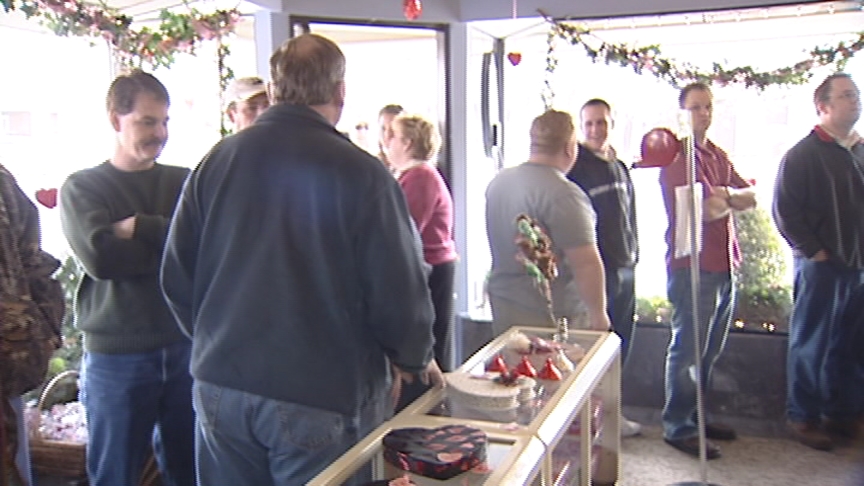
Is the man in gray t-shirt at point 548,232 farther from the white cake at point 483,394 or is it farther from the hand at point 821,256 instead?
the hand at point 821,256

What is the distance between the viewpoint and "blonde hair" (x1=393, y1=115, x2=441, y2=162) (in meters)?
3.24

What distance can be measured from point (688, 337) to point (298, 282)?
2.39 m

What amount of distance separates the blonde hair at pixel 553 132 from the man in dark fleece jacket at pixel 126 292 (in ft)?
3.64

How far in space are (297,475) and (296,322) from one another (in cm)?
31

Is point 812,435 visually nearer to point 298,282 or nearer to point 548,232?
point 548,232

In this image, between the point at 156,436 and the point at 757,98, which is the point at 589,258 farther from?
the point at 757,98

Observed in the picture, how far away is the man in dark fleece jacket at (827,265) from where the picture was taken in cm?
336

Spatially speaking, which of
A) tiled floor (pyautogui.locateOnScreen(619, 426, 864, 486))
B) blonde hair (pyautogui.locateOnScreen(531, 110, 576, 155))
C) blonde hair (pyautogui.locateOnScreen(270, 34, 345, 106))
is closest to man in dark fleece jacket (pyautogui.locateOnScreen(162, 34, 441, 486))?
blonde hair (pyautogui.locateOnScreen(270, 34, 345, 106))

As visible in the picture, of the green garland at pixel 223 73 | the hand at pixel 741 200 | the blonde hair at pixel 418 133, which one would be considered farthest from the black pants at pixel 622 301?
the green garland at pixel 223 73

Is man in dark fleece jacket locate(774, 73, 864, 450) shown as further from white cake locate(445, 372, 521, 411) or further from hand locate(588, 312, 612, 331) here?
white cake locate(445, 372, 521, 411)

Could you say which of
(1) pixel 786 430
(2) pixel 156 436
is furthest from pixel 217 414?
(1) pixel 786 430

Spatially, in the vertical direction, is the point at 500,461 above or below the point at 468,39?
below

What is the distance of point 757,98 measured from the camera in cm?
→ 421

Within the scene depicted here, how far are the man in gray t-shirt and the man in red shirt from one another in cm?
95
